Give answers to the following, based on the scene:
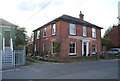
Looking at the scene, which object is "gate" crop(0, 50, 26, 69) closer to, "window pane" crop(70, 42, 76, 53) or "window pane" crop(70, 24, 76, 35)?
"window pane" crop(70, 42, 76, 53)

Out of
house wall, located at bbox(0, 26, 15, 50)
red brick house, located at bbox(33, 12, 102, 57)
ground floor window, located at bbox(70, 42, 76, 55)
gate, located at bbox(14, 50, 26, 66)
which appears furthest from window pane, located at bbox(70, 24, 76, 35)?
gate, located at bbox(14, 50, 26, 66)

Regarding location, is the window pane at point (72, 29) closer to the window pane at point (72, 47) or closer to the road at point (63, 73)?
the window pane at point (72, 47)

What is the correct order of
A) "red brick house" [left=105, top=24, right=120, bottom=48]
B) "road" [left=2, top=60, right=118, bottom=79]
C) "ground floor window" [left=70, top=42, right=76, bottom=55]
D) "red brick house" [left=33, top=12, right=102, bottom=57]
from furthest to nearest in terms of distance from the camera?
"red brick house" [left=105, top=24, right=120, bottom=48] → "ground floor window" [left=70, top=42, right=76, bottom=55] → "red brick house" [left=33, top=12, right=102, bottom=57] → "road" [left=2, top=60, right=118, bottom=79]

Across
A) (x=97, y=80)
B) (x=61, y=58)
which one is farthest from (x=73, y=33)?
(x=97, y=80)

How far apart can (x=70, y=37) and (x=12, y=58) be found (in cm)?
1064

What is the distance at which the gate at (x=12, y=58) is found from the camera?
13992 millimetres

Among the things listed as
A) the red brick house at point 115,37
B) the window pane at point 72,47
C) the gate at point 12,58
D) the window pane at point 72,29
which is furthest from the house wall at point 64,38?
the red brick house at point 115,37

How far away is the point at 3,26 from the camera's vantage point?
21094 millimetres

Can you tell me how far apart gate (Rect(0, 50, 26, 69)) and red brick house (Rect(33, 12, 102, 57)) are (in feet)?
23.8

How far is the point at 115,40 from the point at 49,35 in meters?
23.4

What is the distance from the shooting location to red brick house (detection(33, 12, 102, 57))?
21562 millimetres

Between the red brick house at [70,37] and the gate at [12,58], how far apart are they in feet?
23.8

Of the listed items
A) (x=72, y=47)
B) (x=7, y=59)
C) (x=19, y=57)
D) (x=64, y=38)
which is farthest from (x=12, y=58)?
(x=72, y=47)

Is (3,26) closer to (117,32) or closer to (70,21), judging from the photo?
(70,21)
